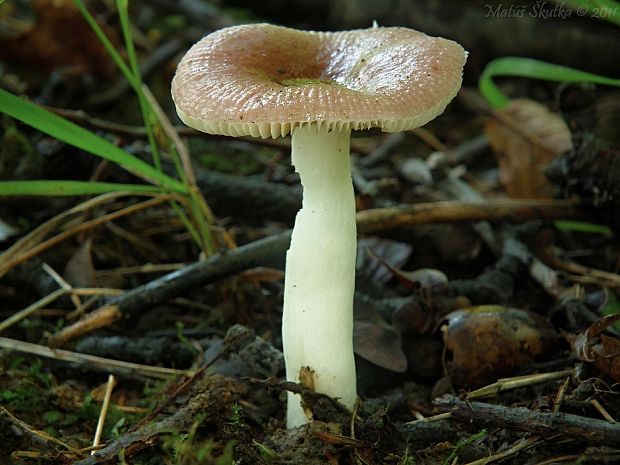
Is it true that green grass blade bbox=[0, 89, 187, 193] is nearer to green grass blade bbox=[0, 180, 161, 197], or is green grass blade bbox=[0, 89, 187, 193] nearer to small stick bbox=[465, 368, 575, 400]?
green grass blade bbox=[0, 180, 161, 197]

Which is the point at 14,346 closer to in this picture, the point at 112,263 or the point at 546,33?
the point at 112,263

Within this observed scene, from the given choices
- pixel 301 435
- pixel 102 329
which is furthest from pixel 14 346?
pixel 301 435

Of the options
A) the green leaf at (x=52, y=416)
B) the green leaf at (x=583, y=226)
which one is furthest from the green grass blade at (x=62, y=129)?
the green leaf at (x=583, y=226)

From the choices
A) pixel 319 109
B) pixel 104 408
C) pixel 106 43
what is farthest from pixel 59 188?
pixel 319 109

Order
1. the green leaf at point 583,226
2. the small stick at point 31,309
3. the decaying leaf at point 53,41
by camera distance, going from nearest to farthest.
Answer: the small stick at point 31,309
the green leaf at point 583,226
the decaying leaf at point 53,41

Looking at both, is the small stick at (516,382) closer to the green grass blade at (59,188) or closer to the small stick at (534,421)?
the small stick at (534,421)
